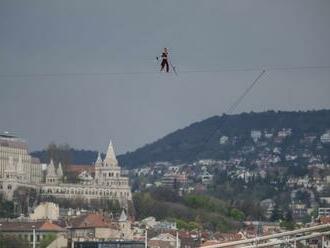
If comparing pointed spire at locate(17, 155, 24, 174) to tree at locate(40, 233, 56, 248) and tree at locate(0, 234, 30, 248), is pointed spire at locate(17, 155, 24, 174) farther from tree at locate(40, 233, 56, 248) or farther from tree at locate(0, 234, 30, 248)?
tree at locate(0, 234, 30, 248)

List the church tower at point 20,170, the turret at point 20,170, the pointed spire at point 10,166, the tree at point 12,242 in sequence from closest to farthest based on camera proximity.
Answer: the tree at point 12,242 < the church tower at point 20,170 < the pointed spire at point 10,166 < the turret at point 20,170

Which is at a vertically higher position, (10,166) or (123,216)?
(10,166)

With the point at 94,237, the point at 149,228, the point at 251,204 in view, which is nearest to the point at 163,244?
the point at 94,237

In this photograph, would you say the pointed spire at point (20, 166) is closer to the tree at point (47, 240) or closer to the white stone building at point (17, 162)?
the white stone building at point (17, 162)

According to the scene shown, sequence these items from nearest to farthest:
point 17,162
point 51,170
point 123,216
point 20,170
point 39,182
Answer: point 123,216 → point 20,170 → point 39,182 → point 17,162 → point 51,170

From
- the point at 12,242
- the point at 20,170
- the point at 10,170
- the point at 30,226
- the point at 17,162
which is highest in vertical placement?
the point at 17,162

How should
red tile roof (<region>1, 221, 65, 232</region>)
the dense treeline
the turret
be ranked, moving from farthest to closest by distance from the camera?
the turret → the dense treeline → red tile roof (<region>1, 221, 65, 232</region>)

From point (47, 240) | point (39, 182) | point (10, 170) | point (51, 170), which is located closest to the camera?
point (47, 240)

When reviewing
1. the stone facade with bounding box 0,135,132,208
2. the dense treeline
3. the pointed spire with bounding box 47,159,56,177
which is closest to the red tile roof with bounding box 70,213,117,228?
the dense treeline

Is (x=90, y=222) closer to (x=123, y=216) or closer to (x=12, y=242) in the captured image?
(x=123, y=216)

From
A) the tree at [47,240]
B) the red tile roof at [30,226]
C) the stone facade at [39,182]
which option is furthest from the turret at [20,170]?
the tree at [47,240]

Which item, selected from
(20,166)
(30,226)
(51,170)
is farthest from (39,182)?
(30,226)
